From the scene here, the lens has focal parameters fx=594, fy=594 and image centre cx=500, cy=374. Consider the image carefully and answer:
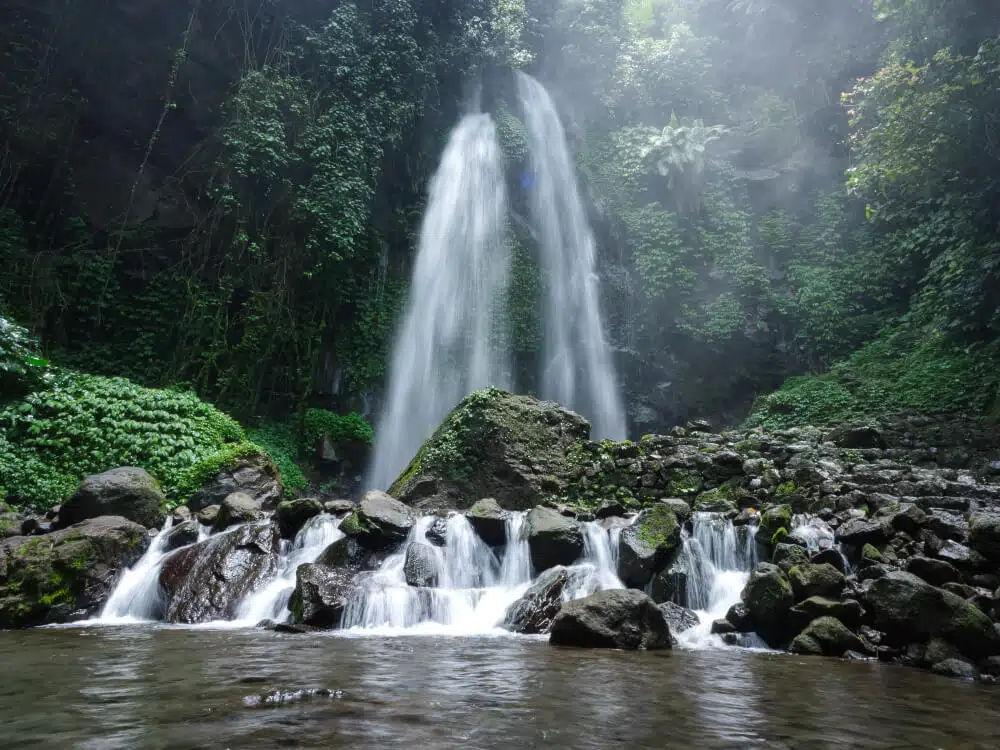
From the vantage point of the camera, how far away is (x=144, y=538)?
751 centimetres

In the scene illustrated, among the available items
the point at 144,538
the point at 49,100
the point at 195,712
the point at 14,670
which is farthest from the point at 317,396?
the point at 195,712

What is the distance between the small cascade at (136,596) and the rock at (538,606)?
393 cm

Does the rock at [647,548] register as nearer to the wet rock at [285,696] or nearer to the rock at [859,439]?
the wet rock at [285,696]

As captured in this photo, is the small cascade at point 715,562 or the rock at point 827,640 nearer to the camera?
the rock at point 827,640

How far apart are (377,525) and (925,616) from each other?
17.9 feet

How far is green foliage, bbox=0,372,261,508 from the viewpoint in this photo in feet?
29.0

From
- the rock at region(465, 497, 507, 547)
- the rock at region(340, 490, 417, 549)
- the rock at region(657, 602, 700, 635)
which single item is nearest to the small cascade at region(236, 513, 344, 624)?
the rock at region(340, 490, 417, 549)

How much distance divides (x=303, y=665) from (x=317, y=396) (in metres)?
12.5

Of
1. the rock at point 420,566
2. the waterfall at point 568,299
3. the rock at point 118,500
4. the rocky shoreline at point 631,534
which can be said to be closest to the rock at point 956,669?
the rocky shoreline at point 631,534

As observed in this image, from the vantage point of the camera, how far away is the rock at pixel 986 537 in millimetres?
5125

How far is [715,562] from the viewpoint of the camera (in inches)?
258

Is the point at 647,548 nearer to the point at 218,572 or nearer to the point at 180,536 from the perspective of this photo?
the point at 218,572

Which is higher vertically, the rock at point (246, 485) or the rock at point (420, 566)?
the rock at point (246, 485)

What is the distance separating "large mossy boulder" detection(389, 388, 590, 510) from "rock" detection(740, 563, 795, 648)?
14.9 feet
